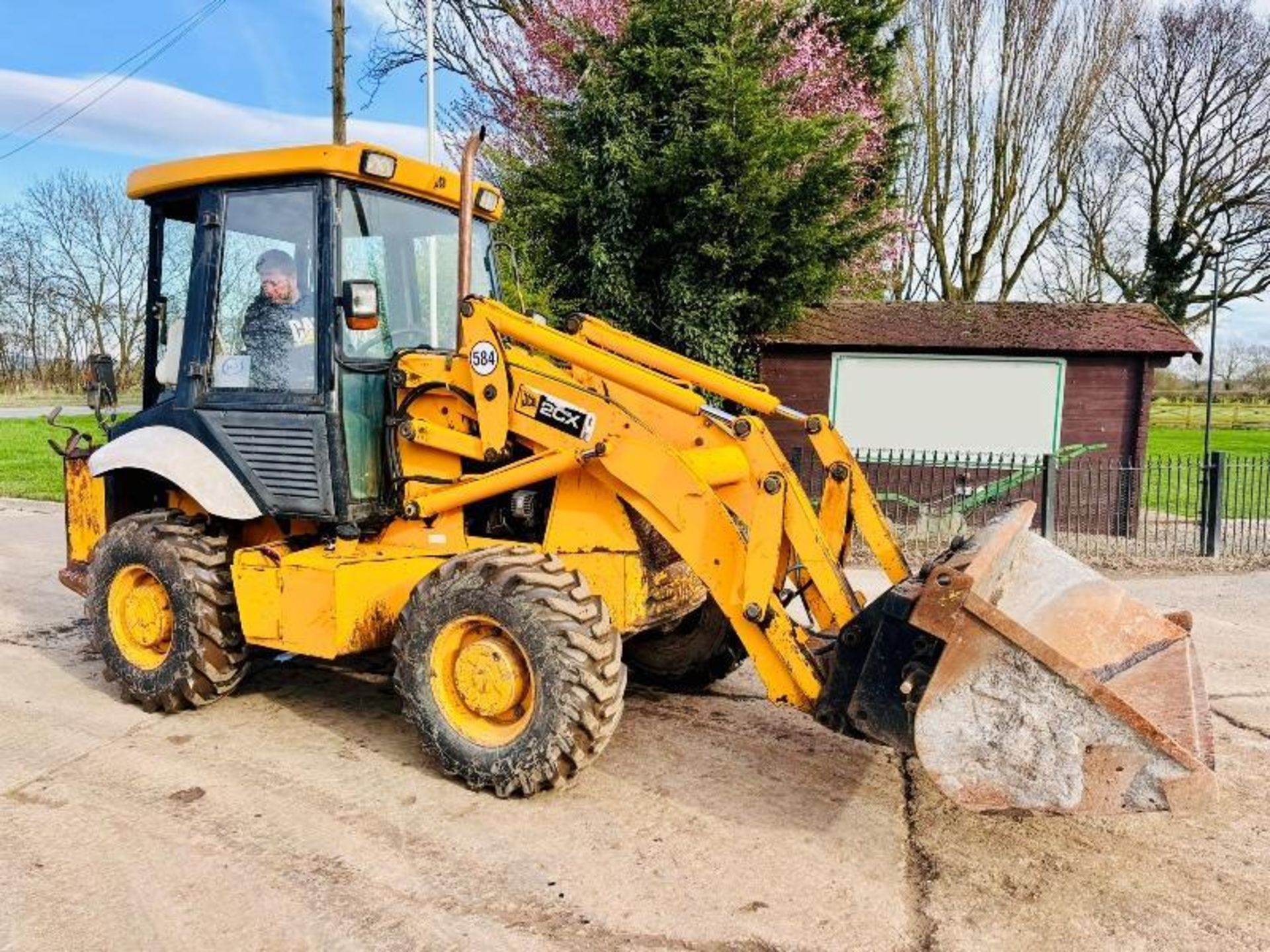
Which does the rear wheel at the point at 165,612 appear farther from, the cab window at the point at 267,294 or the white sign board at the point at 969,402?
the white sign board at the point at 969,402

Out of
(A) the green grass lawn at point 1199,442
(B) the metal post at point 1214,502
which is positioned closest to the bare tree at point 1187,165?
(A) the green grass lawn at point 1199,442

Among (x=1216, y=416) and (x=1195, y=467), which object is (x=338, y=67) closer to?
(x=1195, y=467)

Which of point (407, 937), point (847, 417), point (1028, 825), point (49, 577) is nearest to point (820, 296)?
point (847, 417)

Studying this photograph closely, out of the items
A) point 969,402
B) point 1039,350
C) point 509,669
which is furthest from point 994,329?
point 509,669

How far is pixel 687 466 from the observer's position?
13.3ft

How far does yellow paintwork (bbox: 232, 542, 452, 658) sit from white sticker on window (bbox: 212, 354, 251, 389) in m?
0.88

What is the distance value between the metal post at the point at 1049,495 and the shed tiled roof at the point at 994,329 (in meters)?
2.13

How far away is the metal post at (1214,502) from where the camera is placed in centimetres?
1074

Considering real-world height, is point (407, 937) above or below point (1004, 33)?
below

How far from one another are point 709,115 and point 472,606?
9822 millimetres

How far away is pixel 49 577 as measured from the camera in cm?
866

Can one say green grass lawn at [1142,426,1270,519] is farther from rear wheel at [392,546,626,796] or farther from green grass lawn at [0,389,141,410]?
green grass lawn at [0,389,141,410]

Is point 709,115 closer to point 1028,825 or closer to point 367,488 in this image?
point 367,488

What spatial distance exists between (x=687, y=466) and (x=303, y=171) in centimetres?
224
